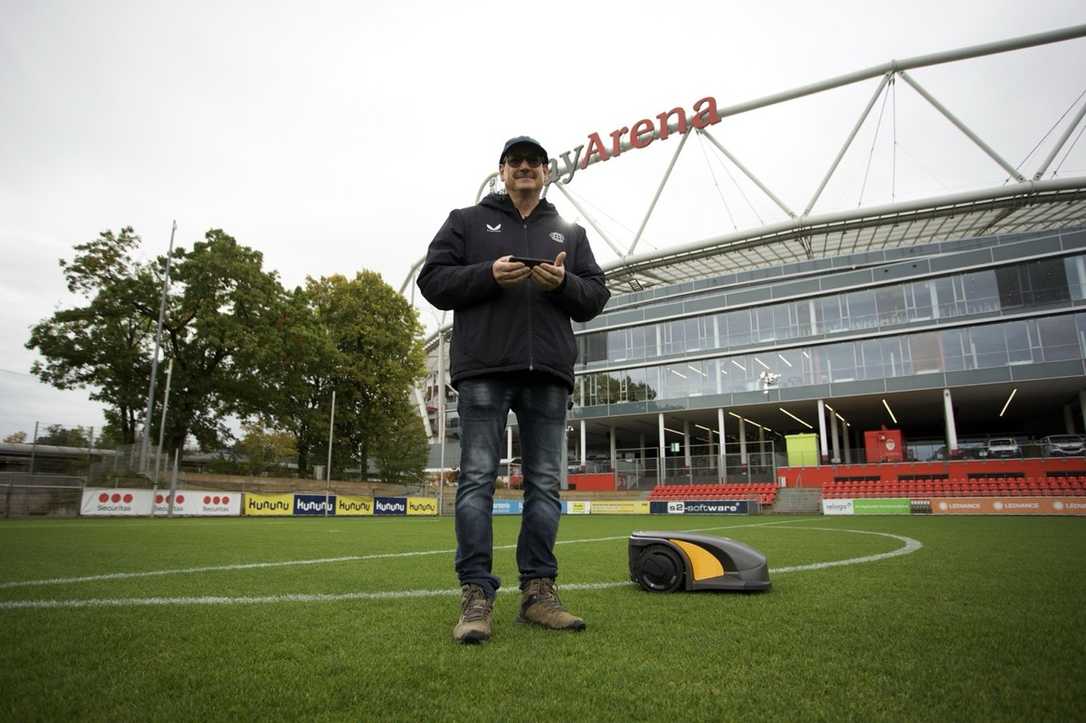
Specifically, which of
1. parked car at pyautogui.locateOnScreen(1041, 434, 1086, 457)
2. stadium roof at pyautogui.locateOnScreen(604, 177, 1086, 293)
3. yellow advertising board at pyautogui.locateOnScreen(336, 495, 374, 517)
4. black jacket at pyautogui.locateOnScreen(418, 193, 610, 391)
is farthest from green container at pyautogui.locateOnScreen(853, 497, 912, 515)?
black jacket at pyautogui.locateOnScreen(418, 193, 610, 391)

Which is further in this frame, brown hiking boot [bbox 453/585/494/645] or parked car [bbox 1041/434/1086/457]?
parked car [bbox 1041/434/1086/457]

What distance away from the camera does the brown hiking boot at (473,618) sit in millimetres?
2303

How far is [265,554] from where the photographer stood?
20.0ft

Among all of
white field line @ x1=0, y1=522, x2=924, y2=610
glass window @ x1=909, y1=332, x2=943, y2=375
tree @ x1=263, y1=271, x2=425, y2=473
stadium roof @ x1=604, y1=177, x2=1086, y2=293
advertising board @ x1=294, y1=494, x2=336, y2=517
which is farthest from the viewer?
stadium roof @ x1=604, y1=177, x2=1086, y2=293

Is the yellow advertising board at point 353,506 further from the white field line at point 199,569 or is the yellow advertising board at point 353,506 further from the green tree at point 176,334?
the white field line at point 199,569

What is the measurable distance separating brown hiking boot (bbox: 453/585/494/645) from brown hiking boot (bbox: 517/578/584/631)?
201mm

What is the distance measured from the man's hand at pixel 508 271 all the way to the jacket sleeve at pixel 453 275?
Answer: 0.28ft

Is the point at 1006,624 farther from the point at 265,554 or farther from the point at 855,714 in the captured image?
the point at 265,554

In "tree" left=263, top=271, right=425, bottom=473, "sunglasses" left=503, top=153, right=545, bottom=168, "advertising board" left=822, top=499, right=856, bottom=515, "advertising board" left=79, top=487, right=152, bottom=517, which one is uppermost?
"tree" left=263, top=271, right=425, bottom=473

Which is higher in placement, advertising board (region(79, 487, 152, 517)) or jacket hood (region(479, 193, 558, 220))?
jacket hood (region(479, 193, 558, 220))

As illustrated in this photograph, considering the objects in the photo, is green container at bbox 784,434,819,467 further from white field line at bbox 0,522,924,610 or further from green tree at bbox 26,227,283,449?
white field line at bbox 0,522,924,610

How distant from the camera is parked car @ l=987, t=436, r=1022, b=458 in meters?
28.5

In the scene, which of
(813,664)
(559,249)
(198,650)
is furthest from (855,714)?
(559,249)

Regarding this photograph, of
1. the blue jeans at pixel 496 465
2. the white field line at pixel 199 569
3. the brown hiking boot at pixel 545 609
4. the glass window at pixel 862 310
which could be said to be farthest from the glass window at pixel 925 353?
the brown hiking boot at pixel 545 609
